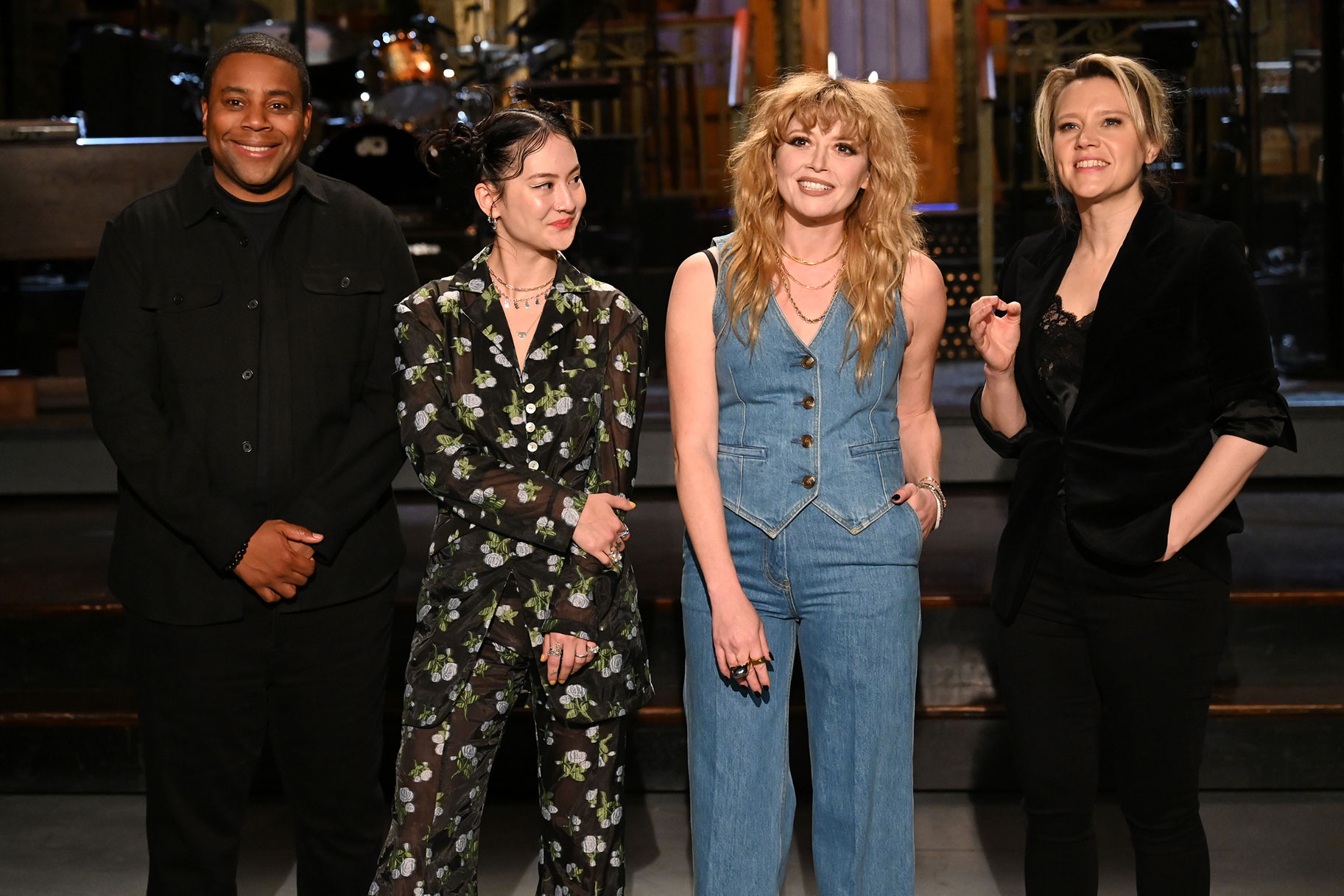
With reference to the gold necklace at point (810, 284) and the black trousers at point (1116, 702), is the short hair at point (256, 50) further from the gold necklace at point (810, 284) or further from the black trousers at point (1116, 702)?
the black trousers at point (1116, 702)

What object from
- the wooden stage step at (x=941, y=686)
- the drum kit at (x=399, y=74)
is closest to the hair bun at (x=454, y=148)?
the wooden stage step at (x=941, y=686)

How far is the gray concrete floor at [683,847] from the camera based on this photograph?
2.87 m

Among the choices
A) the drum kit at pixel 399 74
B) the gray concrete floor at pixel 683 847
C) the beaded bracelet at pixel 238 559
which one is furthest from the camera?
the drum kit at pixel 399 74

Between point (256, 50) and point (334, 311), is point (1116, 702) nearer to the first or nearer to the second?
point (334, 311)

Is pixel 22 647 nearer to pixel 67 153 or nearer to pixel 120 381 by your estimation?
pixel 120 381

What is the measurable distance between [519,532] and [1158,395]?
1018 mm

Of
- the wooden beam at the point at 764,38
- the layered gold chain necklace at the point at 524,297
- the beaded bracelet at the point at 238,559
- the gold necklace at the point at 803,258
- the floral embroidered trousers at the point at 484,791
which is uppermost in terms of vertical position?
the wooden beam at the point at 764,38

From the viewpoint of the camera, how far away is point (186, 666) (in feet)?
7.36

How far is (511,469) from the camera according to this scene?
207cm

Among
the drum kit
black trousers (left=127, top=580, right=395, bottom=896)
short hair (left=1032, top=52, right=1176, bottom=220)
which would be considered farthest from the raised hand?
the drum kit

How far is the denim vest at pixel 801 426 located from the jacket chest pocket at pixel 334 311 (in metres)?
0.67

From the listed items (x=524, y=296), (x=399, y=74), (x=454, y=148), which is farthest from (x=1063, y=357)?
(x=399, y=74)

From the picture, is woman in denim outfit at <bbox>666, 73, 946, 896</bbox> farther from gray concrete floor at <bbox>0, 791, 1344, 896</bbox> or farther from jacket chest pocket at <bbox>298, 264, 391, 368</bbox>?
gray concrete floor at <bbox>0, 791, 1344, 896</bbox>

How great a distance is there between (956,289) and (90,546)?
15.6 ft
